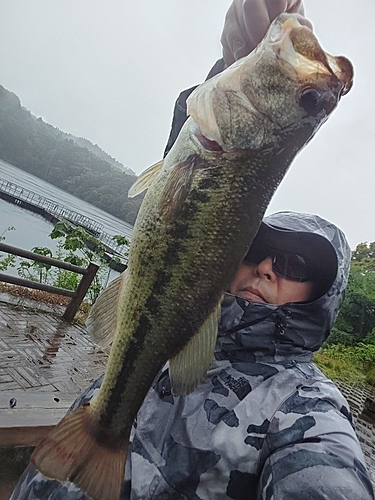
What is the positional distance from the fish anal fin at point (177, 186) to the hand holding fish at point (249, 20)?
0.58 metres

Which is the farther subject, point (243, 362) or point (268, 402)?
point (243, 362)

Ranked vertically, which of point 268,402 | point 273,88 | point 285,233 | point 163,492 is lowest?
point 163,492

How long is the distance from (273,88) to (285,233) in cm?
67

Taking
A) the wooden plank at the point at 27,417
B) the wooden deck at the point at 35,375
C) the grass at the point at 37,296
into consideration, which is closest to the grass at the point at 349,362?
the wooden deck at the point at 35,375

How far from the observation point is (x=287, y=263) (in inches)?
71.2

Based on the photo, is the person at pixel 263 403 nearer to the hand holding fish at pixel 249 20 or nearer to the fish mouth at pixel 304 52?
the hand holding fish at pixel 249 20

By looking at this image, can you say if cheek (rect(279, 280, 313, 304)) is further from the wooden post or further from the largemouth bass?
the wooden post

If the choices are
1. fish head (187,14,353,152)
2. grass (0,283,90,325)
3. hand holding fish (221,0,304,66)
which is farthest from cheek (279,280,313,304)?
grass (0,283,90,325)

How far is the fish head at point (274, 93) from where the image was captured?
49.4 inches

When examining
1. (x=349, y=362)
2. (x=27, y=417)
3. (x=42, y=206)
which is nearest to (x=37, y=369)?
(x=27, y=417)

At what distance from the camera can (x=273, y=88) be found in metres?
1.31

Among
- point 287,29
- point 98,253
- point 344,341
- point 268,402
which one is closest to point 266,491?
point 268,402

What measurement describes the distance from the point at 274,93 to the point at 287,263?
0.81m

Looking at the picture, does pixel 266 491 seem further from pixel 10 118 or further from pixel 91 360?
pixel 10 118
